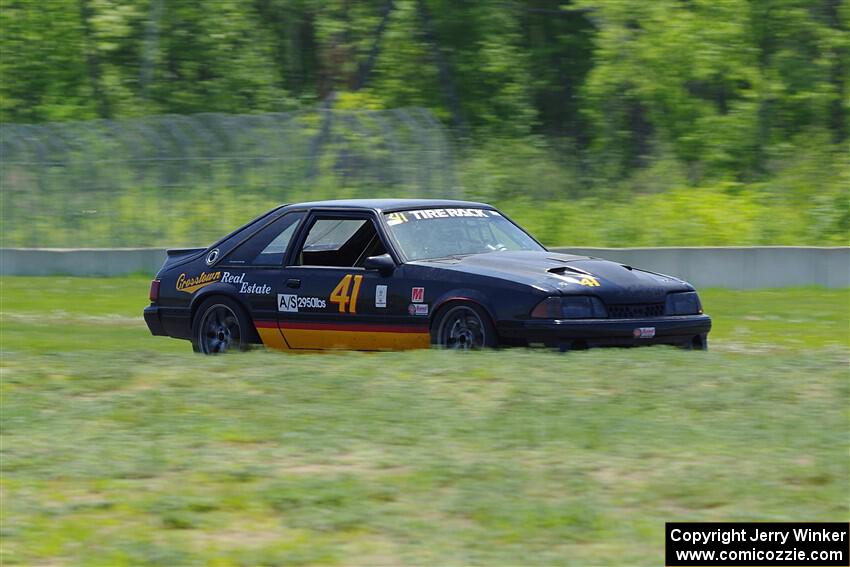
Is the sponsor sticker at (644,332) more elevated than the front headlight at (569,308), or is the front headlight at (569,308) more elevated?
the front headlight at (569,308)

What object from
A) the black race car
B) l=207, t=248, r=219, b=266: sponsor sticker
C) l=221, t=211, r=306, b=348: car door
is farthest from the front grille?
l=207, t=248, r=219, b=266: sponsor sticker

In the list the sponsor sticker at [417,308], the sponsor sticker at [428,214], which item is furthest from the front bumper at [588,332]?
the sponsor sticker at [428,214]

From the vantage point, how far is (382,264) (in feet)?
33.8

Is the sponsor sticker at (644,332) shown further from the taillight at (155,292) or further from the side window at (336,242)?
the taillight at (155,292)

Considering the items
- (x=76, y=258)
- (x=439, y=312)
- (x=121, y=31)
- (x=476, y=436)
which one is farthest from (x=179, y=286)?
(x=121, y=31)

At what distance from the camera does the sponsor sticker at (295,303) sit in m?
10.7

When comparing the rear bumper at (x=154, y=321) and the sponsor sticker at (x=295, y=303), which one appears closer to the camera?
the sponsor sticker at (x=295, y=303)

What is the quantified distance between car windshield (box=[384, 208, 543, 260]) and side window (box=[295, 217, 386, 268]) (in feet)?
1.11

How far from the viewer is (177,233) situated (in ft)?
73.0

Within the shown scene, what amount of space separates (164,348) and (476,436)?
6116mm

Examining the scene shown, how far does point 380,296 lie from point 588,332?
5.53 ft

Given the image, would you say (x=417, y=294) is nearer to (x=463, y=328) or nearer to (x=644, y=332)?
(x=463, y=328)

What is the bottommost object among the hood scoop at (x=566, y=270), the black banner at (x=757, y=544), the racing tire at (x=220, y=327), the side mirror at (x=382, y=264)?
the black banner at (x=757, y=544)

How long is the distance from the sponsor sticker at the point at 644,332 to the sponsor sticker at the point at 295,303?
2.46 m
